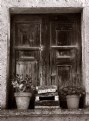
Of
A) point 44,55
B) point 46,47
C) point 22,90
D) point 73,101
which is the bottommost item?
point 73,101

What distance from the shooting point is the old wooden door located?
7.85 metres

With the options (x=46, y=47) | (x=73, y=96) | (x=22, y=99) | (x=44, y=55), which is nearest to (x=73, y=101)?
(x=73, y=96)

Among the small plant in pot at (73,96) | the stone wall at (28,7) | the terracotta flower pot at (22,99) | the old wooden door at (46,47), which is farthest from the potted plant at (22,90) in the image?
the small plant in pot at (73,96)

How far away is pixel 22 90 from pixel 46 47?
3.27 feet

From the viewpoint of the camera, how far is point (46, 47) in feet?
26.0

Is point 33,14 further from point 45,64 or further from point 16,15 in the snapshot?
point 45,64

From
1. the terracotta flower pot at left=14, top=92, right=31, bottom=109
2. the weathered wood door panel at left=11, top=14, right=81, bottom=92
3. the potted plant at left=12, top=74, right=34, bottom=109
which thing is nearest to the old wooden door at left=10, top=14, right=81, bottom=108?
the weathered wood door panel at left=11, top=14, right=81, bottom=92

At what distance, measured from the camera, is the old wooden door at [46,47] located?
7.85 m

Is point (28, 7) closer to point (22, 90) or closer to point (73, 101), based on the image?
point (22, 90)

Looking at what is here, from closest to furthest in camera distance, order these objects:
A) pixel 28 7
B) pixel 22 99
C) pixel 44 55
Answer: pixel 22 99 → pixel 28 7 → pixel 44 55

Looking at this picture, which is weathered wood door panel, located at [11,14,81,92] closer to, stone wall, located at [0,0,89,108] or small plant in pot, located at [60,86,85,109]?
stone wall, located at [0,0,89,108]

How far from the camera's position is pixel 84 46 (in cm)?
755

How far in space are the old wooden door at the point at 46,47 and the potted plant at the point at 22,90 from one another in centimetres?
31

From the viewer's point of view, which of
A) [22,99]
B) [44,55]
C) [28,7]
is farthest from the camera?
[44,55]
